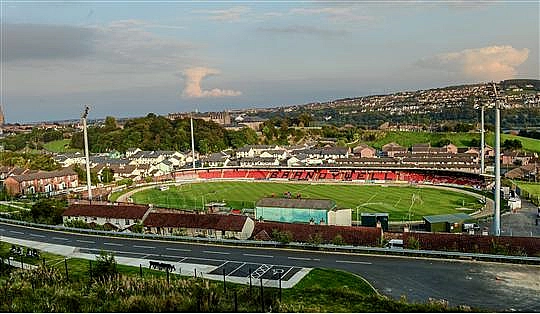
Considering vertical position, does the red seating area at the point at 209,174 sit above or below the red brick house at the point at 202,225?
above

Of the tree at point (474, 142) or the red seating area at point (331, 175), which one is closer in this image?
the red seating area at point (331, 175)

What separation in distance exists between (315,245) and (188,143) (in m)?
→ 67.3

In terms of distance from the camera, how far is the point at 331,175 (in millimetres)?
59594

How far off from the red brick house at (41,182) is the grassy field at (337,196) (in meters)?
10.5

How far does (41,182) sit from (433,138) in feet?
221

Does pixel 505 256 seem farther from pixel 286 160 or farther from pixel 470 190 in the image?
pixel 286 160

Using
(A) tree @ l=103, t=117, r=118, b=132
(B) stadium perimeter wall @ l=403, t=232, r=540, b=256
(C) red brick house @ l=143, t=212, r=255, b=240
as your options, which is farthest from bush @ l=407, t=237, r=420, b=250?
(A) tree @ l=103, t=117, r=118, b=132

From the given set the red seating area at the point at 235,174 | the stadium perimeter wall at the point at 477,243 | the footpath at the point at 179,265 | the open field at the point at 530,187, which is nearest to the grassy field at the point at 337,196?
the red seating area at the point at 235,174

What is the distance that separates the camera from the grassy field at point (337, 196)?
1531 inches

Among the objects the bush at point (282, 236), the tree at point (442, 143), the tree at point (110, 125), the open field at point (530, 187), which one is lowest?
the open field at point (530, 187)

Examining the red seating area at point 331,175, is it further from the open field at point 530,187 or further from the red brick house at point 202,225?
the red brick house at point 202,225

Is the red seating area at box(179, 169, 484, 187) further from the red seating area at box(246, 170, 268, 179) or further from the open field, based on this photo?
the open field

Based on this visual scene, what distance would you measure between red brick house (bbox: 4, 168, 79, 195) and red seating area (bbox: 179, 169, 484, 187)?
42.0ft

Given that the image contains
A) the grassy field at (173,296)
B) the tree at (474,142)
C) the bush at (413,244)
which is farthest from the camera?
the tree at (474,142)
